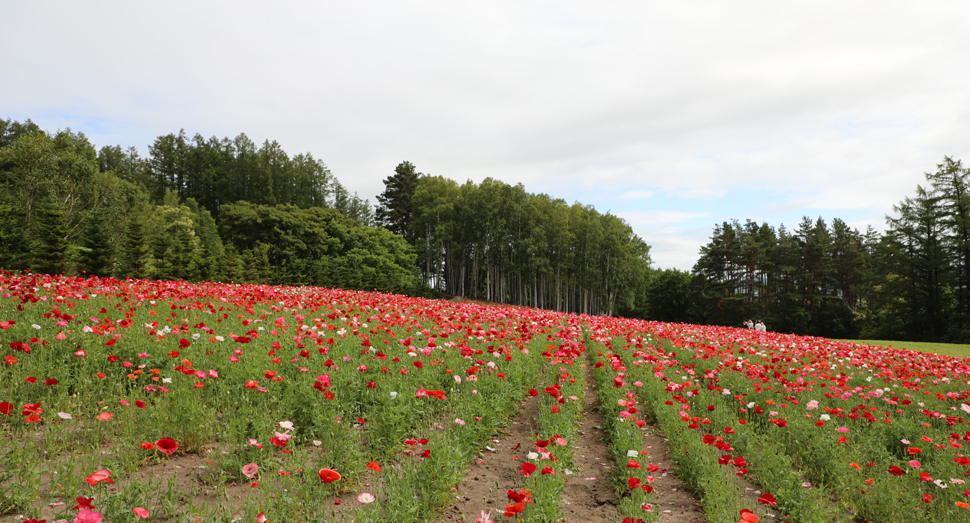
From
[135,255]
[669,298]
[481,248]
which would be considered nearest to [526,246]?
[481,248]

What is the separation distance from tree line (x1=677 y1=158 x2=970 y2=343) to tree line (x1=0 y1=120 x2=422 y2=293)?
124ft

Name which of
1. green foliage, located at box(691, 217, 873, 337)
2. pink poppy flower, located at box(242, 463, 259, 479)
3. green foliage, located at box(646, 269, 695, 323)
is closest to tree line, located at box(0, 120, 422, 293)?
pink poppy flower, located at box(242, 463, 259, 479)

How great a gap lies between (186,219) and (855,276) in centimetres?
7967

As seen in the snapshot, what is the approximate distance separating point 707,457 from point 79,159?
48.7 meters

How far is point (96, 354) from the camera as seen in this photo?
5.05 metres

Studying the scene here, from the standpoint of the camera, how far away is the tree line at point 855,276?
1463 inches

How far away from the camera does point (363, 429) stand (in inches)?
183

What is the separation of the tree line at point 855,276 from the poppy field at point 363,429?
41130mm

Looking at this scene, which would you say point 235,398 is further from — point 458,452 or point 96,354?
point 458,452

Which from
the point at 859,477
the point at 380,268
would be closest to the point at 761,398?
the point at 859,477

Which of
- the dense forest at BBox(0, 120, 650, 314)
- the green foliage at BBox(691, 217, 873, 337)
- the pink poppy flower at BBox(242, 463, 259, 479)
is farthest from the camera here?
the green foliage at BBox(691, 217, 873, 337)

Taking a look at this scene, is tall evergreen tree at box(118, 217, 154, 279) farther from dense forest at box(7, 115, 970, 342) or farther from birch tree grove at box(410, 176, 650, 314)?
birch tree grove at box(410, 176, 650, 314)

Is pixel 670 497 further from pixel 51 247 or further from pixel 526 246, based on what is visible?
pixel 526 246

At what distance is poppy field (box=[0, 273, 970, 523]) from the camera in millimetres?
3146
